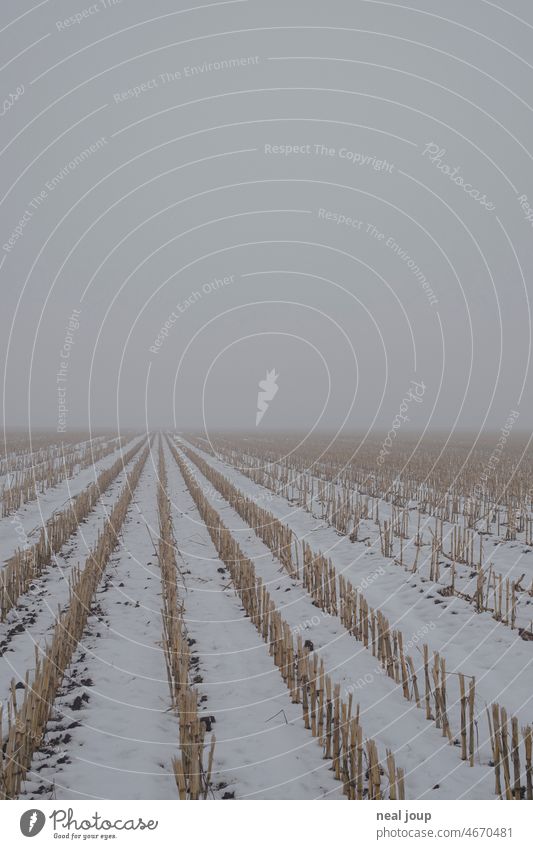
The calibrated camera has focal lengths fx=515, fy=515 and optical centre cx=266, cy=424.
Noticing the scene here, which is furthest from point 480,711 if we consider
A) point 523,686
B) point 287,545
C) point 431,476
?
point 431,476

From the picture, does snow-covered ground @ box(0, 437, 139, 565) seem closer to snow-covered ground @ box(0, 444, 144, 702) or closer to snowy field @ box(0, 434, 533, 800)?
snowy field @ box(0, 434, 533, 800)

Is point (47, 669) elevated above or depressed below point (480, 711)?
above

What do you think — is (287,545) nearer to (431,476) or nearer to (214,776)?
(214,776)

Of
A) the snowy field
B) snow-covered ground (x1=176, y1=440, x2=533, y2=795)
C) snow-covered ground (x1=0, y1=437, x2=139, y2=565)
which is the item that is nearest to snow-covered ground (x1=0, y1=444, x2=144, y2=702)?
the snowy field

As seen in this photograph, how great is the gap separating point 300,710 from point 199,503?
10.8 metres

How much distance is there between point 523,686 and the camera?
19.1 ft
